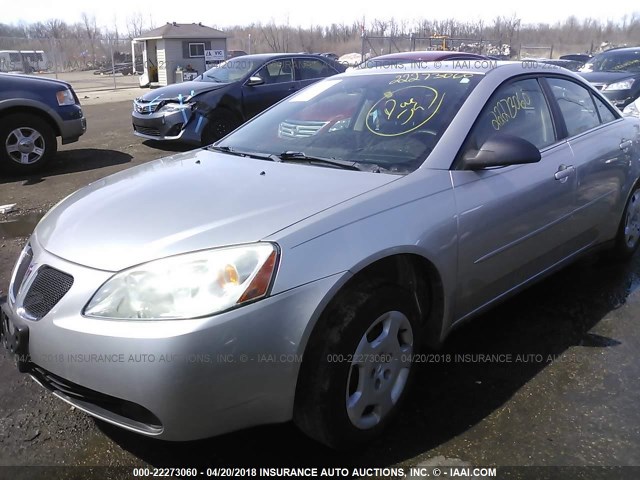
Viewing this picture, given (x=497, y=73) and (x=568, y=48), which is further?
(x=568, y=48)

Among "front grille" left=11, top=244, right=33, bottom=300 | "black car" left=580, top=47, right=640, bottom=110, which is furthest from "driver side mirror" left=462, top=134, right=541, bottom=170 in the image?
"black car" left=580, top=47, right=640, bottom=110

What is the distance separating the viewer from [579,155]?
3.43 m

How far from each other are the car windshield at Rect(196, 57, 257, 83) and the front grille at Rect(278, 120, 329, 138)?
21.3 ft

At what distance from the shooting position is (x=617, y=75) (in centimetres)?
1087

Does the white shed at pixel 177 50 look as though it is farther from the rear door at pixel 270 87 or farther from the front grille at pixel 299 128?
the front grille at pixel 299 128

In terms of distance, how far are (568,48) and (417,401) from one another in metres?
55.6

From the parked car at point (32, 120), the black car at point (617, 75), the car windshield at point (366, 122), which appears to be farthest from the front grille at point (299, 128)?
the black car at point (617, 75)

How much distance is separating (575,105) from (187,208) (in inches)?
106

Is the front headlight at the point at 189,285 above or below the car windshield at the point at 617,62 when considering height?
below

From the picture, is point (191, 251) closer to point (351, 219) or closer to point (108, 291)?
point (108, 291)

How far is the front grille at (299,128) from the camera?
325 centimetres

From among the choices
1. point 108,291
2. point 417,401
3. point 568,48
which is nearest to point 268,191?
point 108,291

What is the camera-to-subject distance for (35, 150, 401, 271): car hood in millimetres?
2082

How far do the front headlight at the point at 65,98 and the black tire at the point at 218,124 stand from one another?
1900 millimetres
